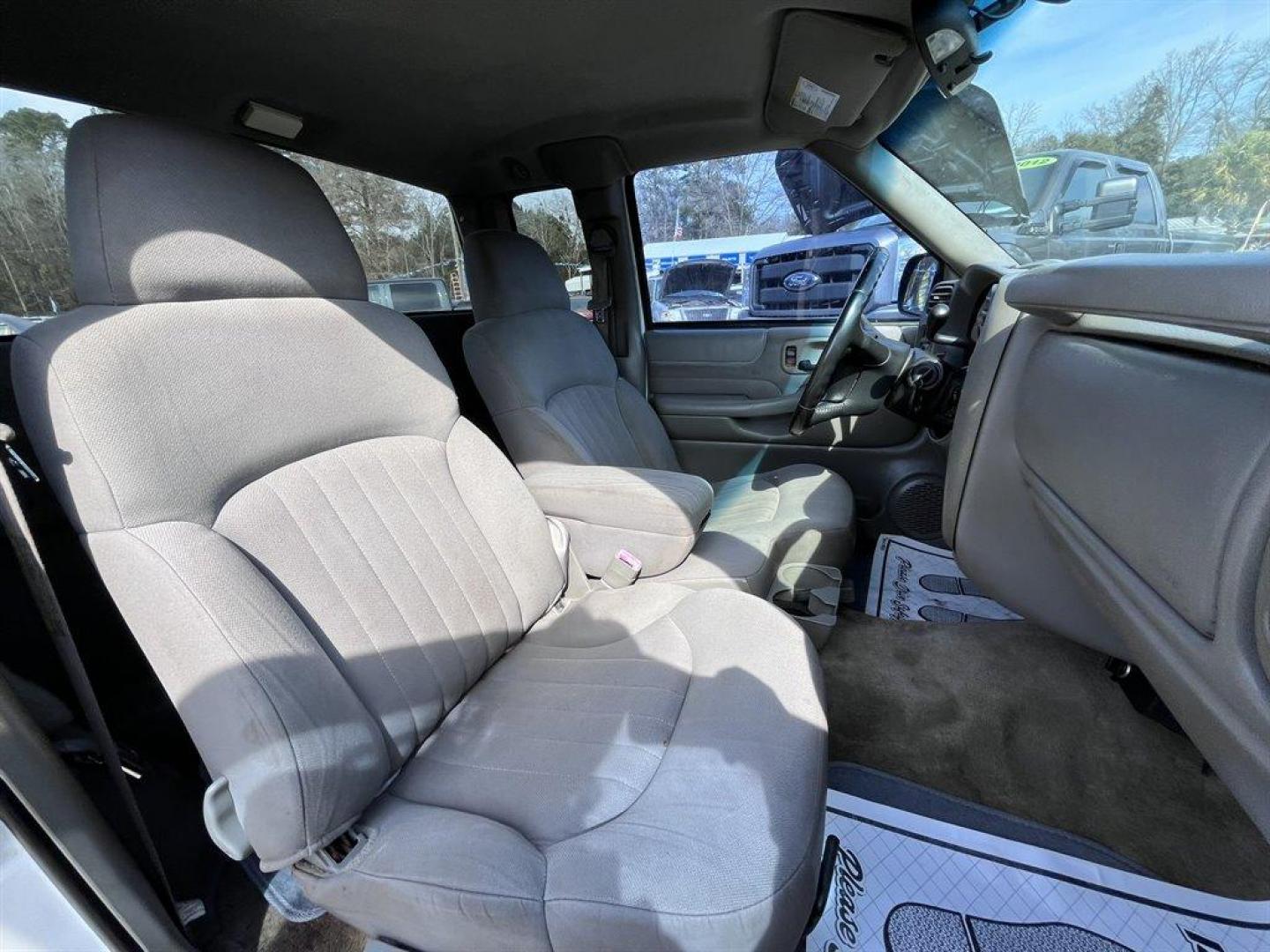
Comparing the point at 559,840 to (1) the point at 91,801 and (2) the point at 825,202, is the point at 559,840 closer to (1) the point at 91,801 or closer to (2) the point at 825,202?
(1) the point at 91,801

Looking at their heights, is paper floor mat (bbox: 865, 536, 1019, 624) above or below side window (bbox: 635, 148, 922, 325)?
below

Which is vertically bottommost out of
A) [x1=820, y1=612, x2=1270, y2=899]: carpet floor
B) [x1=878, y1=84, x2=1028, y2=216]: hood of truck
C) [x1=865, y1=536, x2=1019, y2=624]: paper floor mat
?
[x1=820, y1=612, x2=1270, y2=899]: carpet floor

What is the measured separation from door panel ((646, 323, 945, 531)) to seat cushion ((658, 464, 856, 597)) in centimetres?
20

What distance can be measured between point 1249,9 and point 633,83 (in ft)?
4.31

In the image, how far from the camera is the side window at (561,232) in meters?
2.24

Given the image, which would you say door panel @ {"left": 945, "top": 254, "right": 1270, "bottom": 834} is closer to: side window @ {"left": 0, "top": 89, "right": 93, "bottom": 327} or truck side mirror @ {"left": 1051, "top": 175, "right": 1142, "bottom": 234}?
truck side mirror @ {"left": 1051, "top": 175, "right": 1142, "bottom": 234}

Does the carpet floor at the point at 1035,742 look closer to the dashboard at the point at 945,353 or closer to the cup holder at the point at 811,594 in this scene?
the cup holder at the point at 811,594

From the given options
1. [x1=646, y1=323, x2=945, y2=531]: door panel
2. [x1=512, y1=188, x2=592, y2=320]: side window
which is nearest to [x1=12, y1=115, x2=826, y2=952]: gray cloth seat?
[x1=646, y1=323, x2=945, y2=531]: door panel

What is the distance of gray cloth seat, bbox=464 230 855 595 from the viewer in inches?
58.7

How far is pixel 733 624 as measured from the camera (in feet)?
3.40

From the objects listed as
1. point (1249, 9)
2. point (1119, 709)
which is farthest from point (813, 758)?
point (1249, 9)

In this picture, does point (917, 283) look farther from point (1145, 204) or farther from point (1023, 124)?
point (1145, 204)

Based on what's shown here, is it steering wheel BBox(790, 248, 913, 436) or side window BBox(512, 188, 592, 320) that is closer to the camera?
steering wheel BBox(790, 248, 913, 436)

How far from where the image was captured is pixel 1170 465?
0.64m
